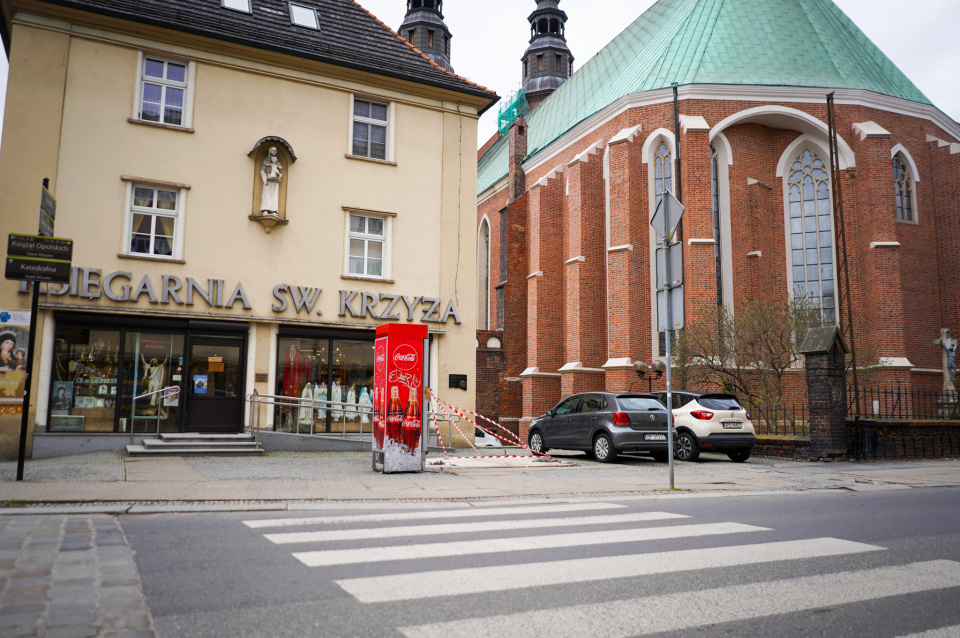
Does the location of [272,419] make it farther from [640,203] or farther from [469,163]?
[640,203]

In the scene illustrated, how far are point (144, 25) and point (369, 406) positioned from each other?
32.5 ft

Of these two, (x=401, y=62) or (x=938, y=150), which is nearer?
(x=401, y=62)

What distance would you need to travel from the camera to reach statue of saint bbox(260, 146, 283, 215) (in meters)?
17.1

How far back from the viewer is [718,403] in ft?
53.1

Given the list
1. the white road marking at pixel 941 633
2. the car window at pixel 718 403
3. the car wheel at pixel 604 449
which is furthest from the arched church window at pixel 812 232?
the white road marking at pixel 941 633

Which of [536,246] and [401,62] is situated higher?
[401,62]

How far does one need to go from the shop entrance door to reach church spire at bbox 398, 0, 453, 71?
1446 inches

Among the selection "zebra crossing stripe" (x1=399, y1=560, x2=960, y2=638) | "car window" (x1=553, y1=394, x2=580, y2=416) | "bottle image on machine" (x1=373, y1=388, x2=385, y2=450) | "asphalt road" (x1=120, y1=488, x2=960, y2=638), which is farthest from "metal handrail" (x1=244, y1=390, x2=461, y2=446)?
"zebra crossing stripe" (x1=399, y1=560, x2=960, y2=638)

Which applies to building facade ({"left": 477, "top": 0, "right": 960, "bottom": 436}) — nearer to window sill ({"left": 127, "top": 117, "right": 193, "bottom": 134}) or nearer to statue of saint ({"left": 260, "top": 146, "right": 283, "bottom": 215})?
statue of saint ({"left": 260, "top": 146, "right": 283, "bottom": 215})

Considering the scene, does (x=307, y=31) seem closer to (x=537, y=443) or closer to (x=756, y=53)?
(x=537, y=443)

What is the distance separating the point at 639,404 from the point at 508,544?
33.1 ft

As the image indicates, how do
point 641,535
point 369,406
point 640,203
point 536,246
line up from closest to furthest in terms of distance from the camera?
1. point 641,535
2. point 369,406
3. point 640,203
4. point 536,246

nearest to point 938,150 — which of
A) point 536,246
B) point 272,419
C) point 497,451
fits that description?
point 536,246

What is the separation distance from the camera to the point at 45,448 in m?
14.7
